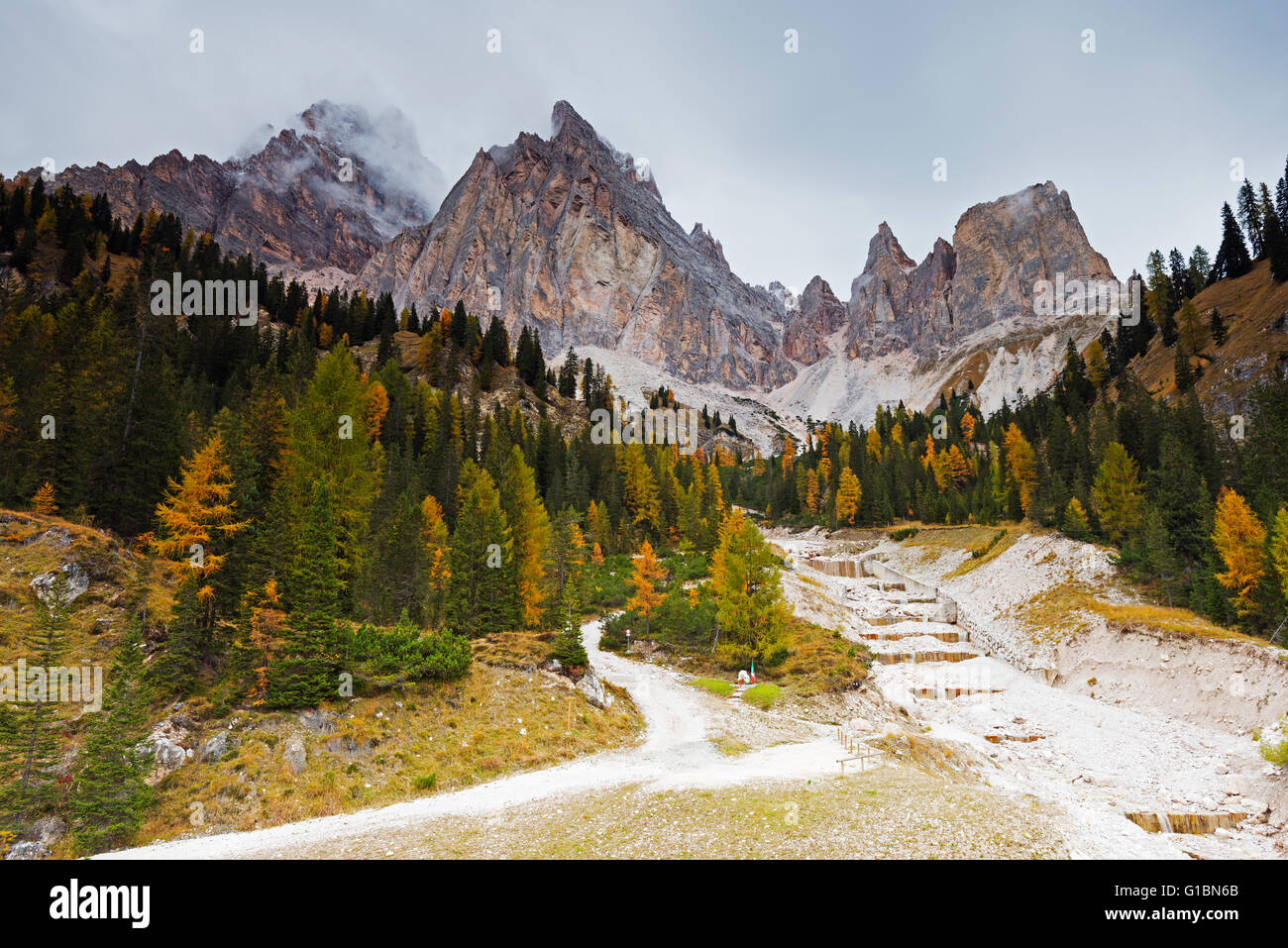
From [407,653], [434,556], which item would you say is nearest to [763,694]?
[407,653]

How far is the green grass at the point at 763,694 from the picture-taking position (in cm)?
2917

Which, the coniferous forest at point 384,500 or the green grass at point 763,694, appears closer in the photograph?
the coniferous forest at point 384,500

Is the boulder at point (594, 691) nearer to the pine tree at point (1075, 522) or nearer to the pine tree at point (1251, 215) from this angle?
the pine tree at point (1075, 522)

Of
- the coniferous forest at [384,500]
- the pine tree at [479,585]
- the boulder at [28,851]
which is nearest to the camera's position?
the boulder at [28,851]

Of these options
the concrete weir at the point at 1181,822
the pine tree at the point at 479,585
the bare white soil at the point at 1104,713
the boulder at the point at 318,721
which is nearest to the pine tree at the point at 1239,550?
the bare white soil at the point at 1104,713

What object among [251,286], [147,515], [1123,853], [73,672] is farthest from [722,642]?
[251,286]

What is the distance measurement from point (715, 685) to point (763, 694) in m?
3.04

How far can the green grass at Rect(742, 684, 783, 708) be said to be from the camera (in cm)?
2917

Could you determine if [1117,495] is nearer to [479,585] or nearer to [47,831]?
[479,585]

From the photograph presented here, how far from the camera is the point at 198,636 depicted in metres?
21.7

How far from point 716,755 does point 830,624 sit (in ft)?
102

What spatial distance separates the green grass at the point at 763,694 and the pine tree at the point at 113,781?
24.4 meters
